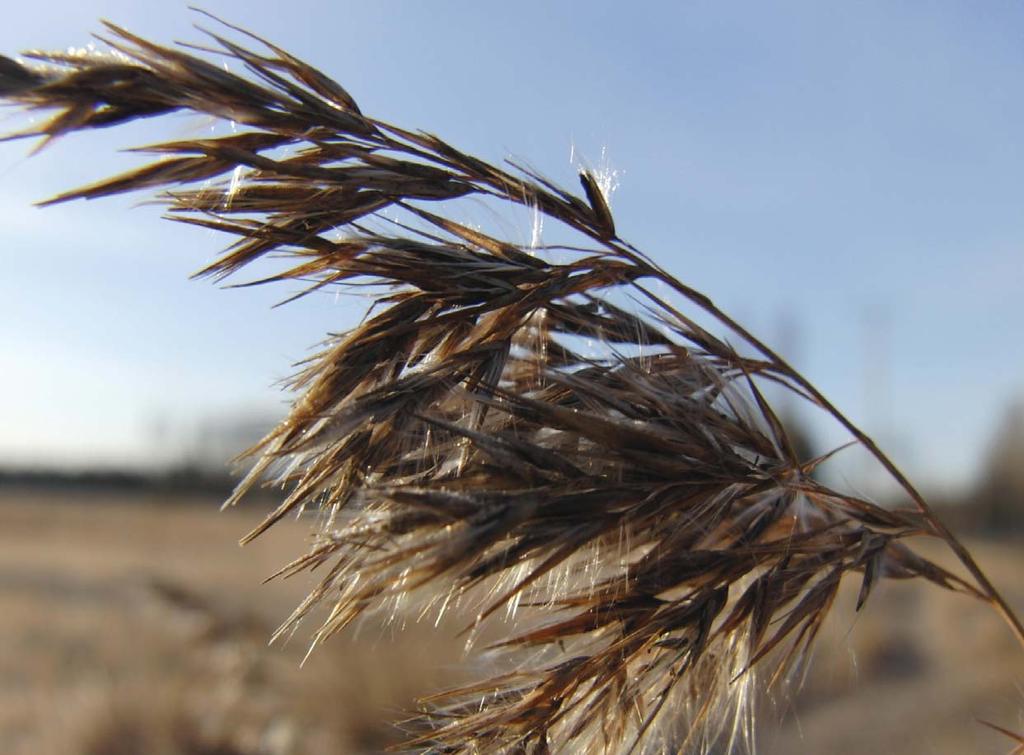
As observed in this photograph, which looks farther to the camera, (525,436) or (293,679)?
(293,679)

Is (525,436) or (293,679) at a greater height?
(525,436)

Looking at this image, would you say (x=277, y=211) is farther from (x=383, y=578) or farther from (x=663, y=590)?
(x=663, y=590)

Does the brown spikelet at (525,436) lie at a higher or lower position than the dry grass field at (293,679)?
higher

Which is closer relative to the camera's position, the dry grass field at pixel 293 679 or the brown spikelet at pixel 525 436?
the brown spikelet at pixel 525 436

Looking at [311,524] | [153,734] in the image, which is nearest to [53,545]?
[153,734]
